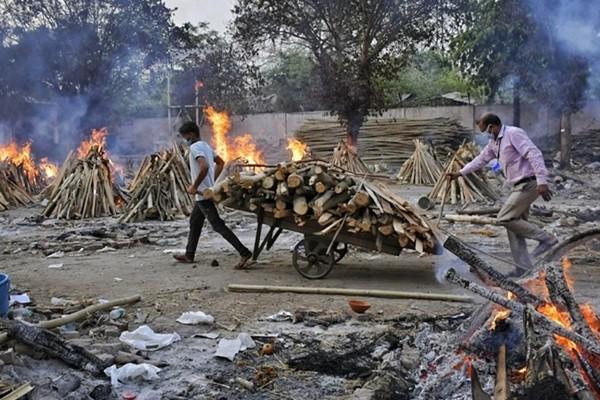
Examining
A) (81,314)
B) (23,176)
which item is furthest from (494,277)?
(23,176)

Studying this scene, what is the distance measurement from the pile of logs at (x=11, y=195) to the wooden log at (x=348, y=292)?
11506mm

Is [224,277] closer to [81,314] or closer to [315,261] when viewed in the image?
[315,261]

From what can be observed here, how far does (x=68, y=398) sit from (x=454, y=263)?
197 inches

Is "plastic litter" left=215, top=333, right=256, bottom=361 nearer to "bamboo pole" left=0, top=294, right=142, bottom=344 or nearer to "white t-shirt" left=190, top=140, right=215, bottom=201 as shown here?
"bamboo pole" left=0, top=294, right=142, bottom=344

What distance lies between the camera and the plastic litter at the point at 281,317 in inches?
229

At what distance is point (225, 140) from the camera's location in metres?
26.3

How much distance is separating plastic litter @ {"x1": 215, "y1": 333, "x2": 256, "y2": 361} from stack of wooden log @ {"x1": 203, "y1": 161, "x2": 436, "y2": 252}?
225 cm

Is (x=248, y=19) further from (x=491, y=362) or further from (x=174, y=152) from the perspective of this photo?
(x=491, y=362)

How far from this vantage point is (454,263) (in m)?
7.69

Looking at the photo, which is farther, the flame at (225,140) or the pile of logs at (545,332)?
the flame at (225,140)

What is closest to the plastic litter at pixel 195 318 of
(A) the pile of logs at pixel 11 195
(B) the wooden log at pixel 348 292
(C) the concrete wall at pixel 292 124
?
(B) the wooden log at pixel 348 292

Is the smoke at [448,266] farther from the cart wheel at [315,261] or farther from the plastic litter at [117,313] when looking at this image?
the plastic litter at [117,313]

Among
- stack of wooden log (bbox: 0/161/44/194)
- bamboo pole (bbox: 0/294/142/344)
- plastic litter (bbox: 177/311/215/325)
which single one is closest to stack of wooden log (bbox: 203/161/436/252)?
bamboo pole (bbox: 0/294/142/344)

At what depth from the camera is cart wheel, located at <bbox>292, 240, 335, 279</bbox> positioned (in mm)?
7523
